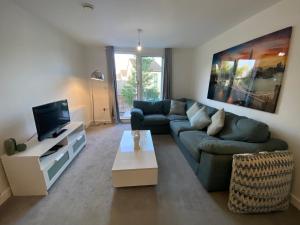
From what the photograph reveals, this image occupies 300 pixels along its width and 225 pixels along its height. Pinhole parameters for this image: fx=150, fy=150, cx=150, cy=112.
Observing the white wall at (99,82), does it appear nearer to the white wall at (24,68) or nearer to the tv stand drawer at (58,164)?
the white wall at (24,68)

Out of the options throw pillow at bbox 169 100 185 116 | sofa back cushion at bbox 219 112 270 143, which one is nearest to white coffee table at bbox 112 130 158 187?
sofa back cushion at bbox 219 112 270 143

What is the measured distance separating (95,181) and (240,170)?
72.2 inches

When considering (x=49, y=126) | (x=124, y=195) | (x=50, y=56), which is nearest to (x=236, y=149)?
(x=124, y=195)

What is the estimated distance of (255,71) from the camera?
226 cm

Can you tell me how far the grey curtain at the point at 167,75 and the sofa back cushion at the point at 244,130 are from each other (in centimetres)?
241

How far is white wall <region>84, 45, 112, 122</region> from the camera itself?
4.52m

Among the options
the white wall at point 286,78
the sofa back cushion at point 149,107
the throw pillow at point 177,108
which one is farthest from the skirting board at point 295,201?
the sofa back cushion at point 149,107

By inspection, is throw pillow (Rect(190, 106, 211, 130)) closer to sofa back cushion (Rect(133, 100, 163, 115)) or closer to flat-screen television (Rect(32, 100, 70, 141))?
sofa back cushion (Rect(133, 100, 163, 115))

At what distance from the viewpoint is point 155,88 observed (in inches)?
196

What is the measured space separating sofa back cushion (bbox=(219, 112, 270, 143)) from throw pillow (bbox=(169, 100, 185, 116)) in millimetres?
1564

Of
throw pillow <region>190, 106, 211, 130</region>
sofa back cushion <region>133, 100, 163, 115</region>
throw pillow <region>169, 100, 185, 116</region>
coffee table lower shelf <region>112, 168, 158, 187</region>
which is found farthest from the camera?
sofa back cushion <region>133, 100, 163, 115</region>

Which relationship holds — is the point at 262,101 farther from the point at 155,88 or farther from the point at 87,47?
the point at 87,47

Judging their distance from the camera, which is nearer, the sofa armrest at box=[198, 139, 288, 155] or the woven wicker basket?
the woven wicker basket

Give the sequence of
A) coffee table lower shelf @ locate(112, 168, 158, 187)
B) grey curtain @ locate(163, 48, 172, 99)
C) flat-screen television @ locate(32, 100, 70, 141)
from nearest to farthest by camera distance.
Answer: coffee table lower shelf @ locate(112, 168, 158, 187)
flat-screen television @ locate(32, 100, 70, 141)
grey curtain @ locate(163, 48, 172, 99)
